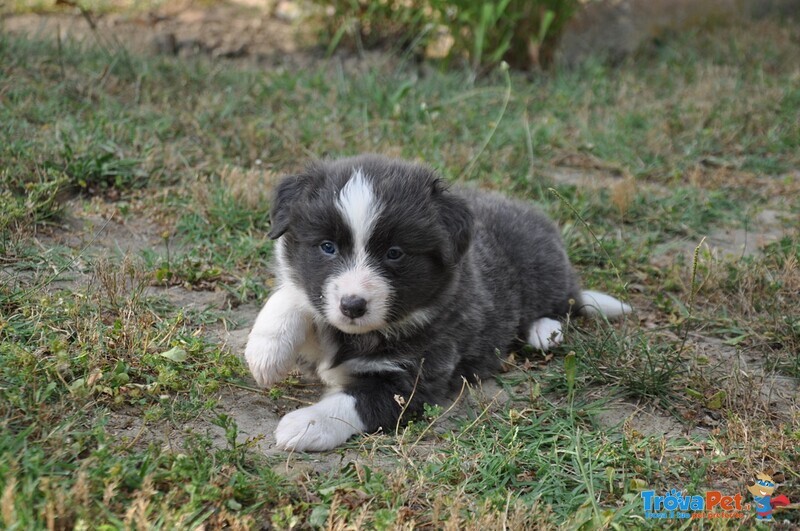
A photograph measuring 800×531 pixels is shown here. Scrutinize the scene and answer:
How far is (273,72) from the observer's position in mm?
7910

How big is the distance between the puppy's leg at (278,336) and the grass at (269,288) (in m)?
0.16

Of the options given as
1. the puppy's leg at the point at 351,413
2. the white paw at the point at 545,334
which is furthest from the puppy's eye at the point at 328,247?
the white paw at the point at 545,334

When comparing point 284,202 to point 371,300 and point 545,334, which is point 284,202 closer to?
point 371,300

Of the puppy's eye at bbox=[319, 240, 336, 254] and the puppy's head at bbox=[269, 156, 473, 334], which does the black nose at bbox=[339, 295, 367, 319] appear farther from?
the puppy's eye at bbox=[319, 240, 336, 254]

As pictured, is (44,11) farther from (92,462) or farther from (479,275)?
(92,462)

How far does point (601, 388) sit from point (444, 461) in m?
1.12

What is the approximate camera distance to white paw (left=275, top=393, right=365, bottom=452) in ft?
11.0

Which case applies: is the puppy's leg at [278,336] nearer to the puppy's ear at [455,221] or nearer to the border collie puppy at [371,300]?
the border collie puppy at [371,300]

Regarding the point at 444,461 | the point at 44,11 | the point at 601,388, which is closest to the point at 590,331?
the point at 601,388

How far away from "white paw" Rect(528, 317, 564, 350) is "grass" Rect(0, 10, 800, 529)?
0.08 metres

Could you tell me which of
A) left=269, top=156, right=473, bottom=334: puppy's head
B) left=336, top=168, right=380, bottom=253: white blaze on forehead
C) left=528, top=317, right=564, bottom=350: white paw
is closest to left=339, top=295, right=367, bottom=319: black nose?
left=269, top=156, right=473, bottom=334: puppy's head

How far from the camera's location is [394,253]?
11.9 feet

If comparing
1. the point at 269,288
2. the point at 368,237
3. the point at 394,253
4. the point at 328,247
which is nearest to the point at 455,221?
the point at 394,253

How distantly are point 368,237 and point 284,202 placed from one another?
535 mm
